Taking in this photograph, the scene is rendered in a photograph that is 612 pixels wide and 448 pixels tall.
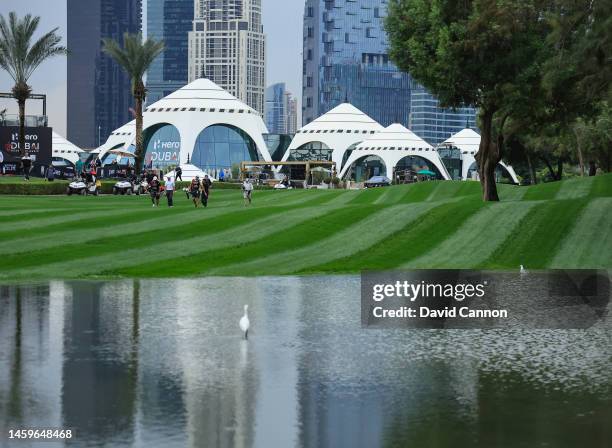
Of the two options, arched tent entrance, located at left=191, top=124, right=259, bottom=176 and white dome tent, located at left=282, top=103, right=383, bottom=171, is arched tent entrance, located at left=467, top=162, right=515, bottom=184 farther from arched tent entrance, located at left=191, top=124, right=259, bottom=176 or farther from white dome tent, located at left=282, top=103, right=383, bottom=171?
arched tent entrance, located at left=191, top=124, right=259, bottom=176

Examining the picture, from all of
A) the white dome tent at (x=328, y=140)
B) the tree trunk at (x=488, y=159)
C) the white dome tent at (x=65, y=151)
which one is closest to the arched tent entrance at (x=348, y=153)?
the white dome tent at (x=328, y=140)

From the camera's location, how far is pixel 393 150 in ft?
495

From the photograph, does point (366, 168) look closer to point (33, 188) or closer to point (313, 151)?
point (313, 151)

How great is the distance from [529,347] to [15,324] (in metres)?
8.73

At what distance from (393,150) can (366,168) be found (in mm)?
14638

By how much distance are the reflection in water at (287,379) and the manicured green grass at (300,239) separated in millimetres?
7920

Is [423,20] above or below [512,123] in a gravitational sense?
above

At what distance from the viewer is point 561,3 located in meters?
36.7

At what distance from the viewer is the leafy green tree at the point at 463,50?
47.1 meters

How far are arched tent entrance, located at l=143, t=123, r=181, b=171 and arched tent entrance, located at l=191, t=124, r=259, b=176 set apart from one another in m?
2.54

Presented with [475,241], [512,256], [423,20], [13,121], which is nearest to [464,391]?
[512,256]

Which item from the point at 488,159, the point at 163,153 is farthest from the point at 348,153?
the point at 488,159

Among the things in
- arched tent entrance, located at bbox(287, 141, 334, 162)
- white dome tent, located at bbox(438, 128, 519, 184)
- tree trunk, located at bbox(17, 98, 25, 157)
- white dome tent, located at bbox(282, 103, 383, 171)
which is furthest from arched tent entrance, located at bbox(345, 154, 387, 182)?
tree trunk, located at bbox(17, 98, 25, 157)

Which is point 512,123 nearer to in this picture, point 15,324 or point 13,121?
point 15,324
